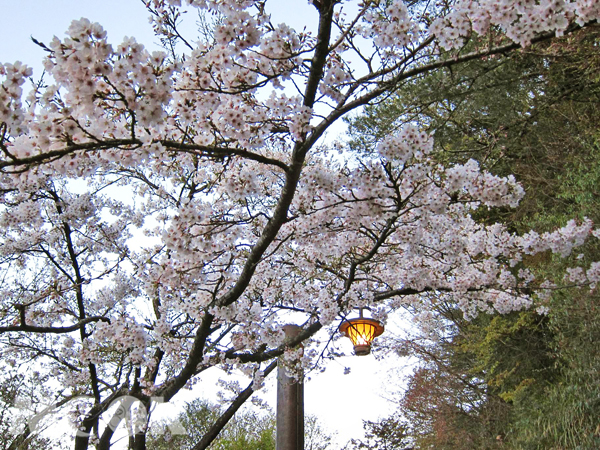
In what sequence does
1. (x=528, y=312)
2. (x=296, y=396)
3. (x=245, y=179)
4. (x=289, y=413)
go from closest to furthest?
1. (x=245, y=179)
2. (x=289, y=413)
3. (x=296, y=396)
4. (x=528, y=312)

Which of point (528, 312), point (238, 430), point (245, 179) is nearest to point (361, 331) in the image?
point (245, 179)

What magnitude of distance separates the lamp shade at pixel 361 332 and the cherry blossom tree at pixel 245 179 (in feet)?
0.49

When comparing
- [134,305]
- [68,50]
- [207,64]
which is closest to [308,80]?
[207,64]

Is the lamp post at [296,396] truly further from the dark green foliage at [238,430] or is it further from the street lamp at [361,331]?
the dark green foliage at [238,430]

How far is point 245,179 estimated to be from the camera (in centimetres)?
333

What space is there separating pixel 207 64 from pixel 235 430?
1469 centimetres

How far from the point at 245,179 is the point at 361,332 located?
2069 mm

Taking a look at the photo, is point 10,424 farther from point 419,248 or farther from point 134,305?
point 419,248

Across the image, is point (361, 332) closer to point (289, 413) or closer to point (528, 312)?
point (289, 413)

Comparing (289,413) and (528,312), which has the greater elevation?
(528,312)

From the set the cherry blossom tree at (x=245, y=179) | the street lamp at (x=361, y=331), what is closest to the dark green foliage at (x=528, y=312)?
the cherry blossom tree at (x=245, y=179)

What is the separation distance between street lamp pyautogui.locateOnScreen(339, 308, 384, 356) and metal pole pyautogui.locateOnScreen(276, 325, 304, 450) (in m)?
0.71

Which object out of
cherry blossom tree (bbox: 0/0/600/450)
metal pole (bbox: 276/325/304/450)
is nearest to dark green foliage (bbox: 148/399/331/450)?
cherry blossom tree (bbox: 0/0/600/450)

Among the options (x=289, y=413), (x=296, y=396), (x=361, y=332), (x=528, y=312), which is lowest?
(x=289, y=413)
